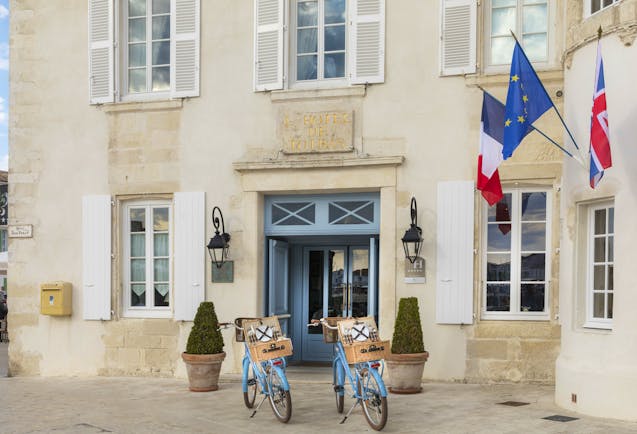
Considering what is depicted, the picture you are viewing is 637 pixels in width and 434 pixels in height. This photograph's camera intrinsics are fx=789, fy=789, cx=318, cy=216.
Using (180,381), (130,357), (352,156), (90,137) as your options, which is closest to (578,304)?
(352,156)

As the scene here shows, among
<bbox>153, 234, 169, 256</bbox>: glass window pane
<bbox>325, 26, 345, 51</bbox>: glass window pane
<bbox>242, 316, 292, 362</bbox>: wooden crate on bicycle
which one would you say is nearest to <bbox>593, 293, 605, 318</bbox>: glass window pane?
<bbox>242, 316, 292, 362</bbox>: wooden crate on bicycle

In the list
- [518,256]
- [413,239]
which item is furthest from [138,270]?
[518,256]

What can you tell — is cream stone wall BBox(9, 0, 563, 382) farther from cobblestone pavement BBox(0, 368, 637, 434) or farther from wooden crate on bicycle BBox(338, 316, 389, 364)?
wooden crate on bicycle BBox(338, 316, 389, 364)

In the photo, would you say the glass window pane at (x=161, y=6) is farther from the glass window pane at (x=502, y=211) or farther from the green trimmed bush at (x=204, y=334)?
the glass window pane at (x=502, y=211)

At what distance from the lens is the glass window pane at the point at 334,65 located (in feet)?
33.5

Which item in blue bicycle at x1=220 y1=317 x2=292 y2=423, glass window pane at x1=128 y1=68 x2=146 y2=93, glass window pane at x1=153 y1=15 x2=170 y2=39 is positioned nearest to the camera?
blue bicycle at x1=220 y1=317 x2=292 y2=423

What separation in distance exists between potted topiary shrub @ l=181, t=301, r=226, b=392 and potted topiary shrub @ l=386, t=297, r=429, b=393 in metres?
2.11

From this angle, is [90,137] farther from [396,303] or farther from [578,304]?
[578,304]

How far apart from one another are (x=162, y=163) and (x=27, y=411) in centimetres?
378

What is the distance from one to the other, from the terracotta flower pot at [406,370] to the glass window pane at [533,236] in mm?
1841

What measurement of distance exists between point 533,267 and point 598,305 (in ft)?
5.38

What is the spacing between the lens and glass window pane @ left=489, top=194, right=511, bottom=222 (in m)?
9.49

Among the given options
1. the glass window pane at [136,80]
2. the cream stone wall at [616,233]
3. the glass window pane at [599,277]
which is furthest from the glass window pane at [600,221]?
the glass window pane at [136,80]

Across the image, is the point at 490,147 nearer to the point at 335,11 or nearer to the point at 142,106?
the point at 335,11
